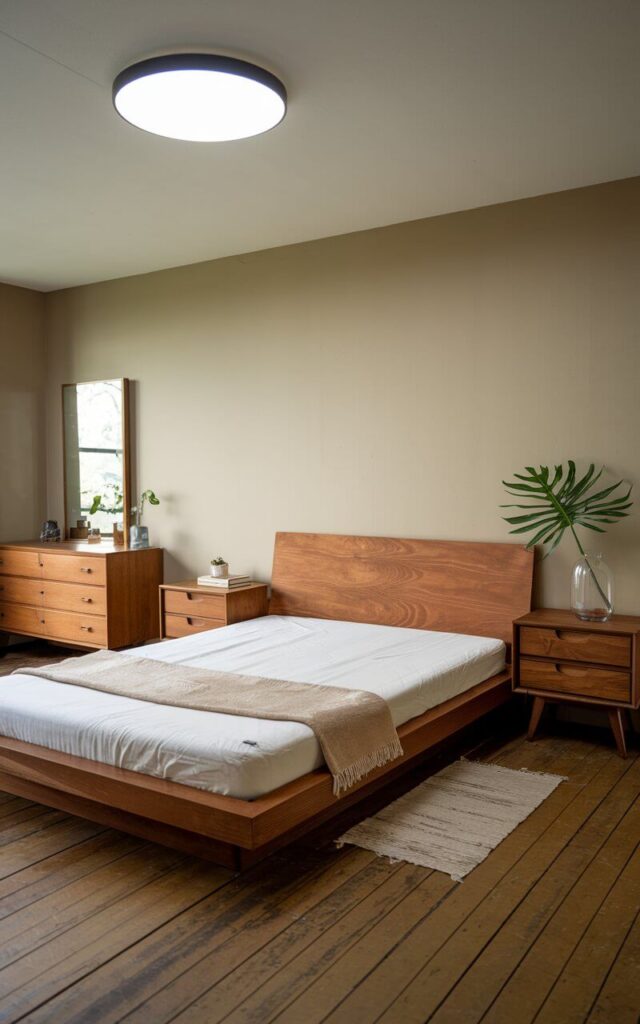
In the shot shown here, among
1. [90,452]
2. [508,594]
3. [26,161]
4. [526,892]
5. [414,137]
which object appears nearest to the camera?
[526,892]

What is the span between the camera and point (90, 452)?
5.69 m

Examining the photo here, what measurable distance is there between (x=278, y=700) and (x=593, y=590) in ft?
5.23

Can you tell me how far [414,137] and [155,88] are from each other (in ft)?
3.44

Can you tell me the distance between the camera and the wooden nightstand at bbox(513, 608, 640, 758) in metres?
3.35

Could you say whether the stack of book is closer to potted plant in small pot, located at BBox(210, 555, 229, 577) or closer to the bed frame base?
potted plant in small pot, located at BBox(210, 555, 229, 577)

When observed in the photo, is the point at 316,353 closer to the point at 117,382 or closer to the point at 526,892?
the point at 117,382

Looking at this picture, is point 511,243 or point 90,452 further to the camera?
point 90,452

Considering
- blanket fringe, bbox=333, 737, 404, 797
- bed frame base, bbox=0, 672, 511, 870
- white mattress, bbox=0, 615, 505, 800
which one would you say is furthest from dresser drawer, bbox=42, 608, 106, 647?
blanket fringe, bbox=333, 737, 404, 797

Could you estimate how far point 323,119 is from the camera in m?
3.00

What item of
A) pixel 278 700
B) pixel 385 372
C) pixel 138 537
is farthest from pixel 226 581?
pixel 278 700

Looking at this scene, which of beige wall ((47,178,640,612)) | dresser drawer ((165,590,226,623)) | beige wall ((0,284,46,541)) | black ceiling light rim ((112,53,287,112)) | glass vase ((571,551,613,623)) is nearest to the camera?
black ceiling light rim ((112,53,287,112))

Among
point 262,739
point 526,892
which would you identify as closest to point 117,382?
point 262,739

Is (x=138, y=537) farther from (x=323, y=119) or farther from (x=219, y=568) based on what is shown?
(x=323, y=119)

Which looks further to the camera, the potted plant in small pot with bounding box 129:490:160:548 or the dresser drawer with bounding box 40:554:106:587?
the potted plant in small pot with bounding box 129:490:160:548
